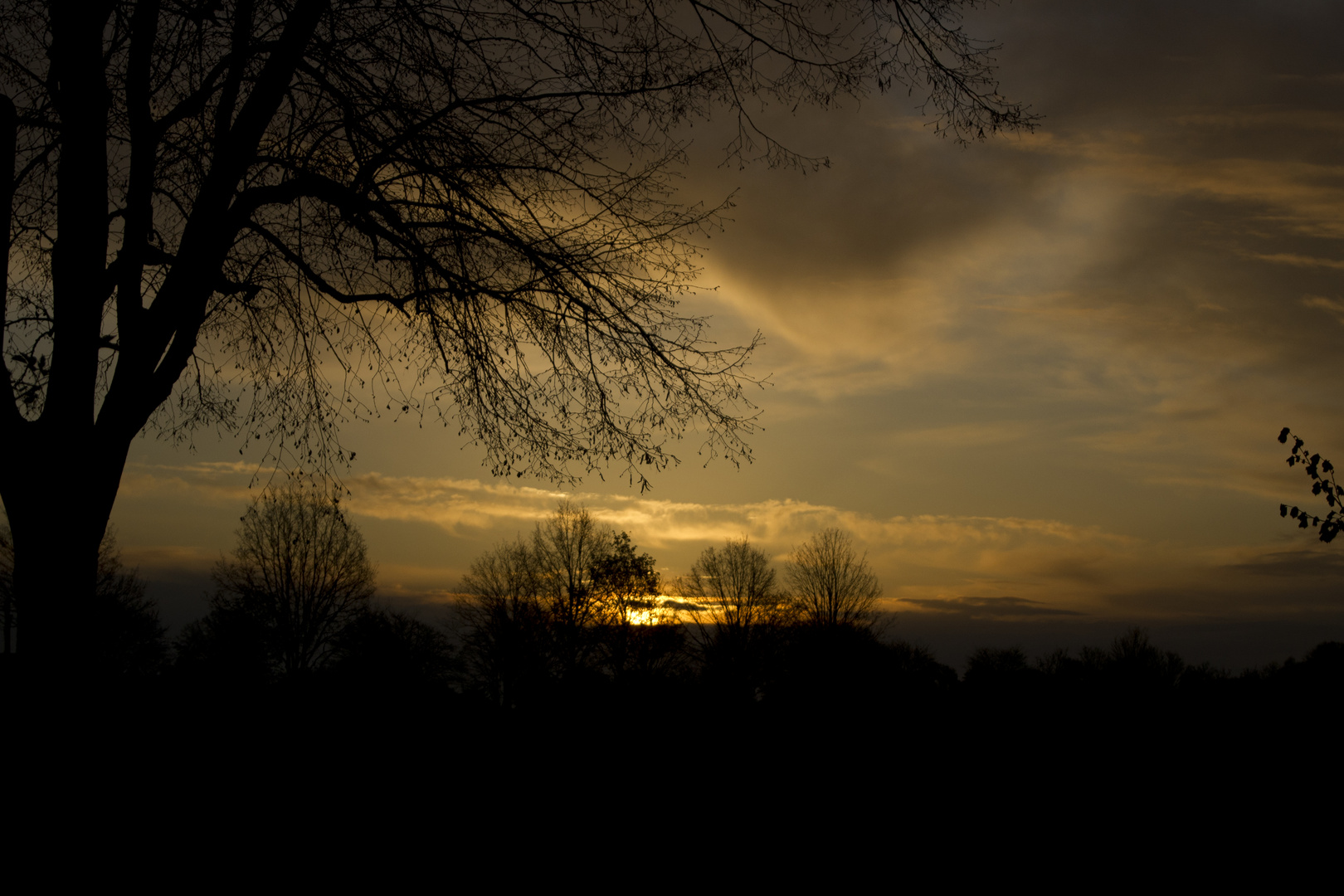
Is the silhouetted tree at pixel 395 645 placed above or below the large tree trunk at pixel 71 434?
below

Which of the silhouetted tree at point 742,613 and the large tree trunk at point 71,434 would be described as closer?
the large tree trunk at point 71,434

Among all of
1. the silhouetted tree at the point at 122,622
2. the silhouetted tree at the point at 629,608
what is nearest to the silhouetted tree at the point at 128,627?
the silhouetted tree at the point at 122,622

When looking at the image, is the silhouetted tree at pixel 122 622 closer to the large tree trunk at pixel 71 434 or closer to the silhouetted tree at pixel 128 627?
the silhouetted tree at pixel 128 627

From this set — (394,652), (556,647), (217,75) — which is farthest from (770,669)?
(217,75)

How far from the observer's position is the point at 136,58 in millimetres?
5816

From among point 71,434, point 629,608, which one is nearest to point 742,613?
point 629,608

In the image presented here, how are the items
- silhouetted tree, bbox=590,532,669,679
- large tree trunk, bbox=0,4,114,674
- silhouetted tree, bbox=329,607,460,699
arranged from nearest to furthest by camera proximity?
large tree trunk, bbox=0,4,114,674
silhouetted tree, bbox=329,607,460,699
silhouetted tree, bbox=590,532,669,679

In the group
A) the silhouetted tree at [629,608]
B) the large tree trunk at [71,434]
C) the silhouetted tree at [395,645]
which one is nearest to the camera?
the large tree trunk at [71,434]

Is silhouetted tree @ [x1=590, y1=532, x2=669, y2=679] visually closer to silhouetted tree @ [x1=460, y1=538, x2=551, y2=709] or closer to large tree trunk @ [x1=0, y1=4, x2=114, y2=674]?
silhouetted tree @ [x1=460, y1=538, x2=551, y2=709]

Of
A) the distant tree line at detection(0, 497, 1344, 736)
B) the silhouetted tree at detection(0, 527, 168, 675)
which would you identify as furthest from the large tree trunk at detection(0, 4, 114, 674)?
the silhouetted tree at detection(0, 527, 168, 675)

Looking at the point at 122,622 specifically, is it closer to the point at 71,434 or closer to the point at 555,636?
the point at 555,636

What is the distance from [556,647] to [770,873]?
4532 cm

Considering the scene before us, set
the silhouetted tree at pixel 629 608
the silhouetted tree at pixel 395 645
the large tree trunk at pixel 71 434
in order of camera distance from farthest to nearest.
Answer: the silhouetted tree at pixel 629 608 → the silhouetted tree at pixel 395 645 → the large tree trunk at pixel 71 434

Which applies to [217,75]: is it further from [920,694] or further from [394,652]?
[394,652]
